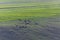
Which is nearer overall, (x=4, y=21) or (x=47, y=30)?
(x=47, y=30)

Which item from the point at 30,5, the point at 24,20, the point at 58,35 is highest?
the point at 30,5

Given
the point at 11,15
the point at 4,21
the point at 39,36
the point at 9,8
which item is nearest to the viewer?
the point at 39,36

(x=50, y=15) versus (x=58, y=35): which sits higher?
(x=50, y=15)

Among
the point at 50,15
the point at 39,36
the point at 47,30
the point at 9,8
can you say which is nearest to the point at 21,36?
the point at 39,36

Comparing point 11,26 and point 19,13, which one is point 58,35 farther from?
point 19,13

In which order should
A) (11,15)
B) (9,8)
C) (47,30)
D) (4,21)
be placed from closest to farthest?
(47,30) < (4,21) < (11,15) < (9,8)

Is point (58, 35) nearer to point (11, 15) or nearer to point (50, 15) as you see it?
point (50, 15)
